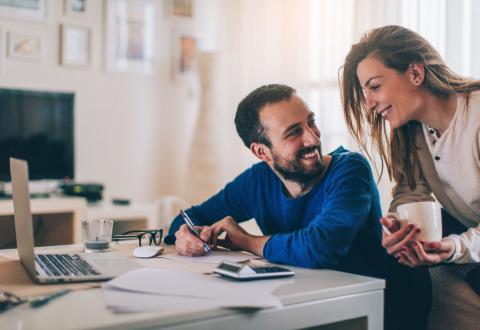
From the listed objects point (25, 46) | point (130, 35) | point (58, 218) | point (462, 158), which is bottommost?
point (58, 218)

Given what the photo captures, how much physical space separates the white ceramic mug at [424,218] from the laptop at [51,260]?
0.61m

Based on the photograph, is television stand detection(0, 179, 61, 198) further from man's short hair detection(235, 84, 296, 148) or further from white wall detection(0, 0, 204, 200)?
man's short hair detection(235, 84, 296, 148)

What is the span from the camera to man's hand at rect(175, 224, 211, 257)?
4.92 ft

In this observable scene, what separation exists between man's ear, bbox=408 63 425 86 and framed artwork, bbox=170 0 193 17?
275 centimetres

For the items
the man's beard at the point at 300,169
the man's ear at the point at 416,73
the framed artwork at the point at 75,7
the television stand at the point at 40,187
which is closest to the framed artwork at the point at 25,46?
the framed artwork at the point at 75,7

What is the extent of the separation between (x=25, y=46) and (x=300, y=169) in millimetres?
2592

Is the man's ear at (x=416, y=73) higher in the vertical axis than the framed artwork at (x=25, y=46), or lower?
lower

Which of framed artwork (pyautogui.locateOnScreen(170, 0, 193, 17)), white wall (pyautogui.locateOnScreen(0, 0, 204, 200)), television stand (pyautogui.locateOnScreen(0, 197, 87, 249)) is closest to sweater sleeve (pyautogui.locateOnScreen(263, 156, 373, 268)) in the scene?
A: television stand (pyautogui.locateOnScreen(0, 197, 87, 249))

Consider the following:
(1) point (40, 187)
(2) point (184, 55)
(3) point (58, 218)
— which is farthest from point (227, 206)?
(2) point (184, 55)

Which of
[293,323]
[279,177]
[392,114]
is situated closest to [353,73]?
[392,114]

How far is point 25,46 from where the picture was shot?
362cm

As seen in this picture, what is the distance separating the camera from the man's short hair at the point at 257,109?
173cm

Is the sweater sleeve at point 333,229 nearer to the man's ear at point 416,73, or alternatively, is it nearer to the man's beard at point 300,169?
the man's beard at point 300,169

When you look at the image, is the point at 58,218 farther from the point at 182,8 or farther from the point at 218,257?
the point at 218,257
